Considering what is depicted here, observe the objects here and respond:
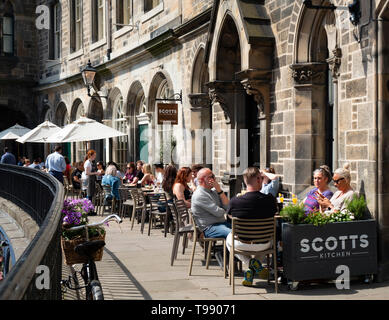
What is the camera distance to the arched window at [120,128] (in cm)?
2095

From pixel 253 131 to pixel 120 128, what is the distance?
969 cm

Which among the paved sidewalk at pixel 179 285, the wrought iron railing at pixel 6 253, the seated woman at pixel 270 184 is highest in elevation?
the seated woman at pixel 270 184

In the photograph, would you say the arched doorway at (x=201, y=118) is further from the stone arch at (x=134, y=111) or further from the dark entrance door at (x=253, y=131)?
the stone arch at (x=134, y=111)

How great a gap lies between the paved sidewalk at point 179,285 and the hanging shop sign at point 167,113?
19.6 feet

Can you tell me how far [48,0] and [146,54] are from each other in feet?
39.3

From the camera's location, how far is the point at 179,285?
6953mm

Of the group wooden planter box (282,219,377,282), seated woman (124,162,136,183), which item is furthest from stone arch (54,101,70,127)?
wooden planter box (282,219,377,282)

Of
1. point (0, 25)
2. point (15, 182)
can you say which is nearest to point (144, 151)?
point (15, 182)

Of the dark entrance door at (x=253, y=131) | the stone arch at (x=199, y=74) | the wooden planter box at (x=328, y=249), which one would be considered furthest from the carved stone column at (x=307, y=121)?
the stone arch at (x=199, y=74)

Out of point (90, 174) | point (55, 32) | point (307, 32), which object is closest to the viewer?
point (307, 32)

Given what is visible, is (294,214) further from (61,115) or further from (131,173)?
(61,115)

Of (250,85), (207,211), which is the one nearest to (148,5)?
(250,85)

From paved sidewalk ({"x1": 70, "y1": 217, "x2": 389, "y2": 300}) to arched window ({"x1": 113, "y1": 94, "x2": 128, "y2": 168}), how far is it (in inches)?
469

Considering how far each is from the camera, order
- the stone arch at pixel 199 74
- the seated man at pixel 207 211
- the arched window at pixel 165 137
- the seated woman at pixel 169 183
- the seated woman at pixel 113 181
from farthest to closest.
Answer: the arched window at pixel 165 137, the stone arch at pixel 199 74, the seated woman at pixel 113 181, the seated woman at pixel 169 183, the seated man at pixel 207 211
